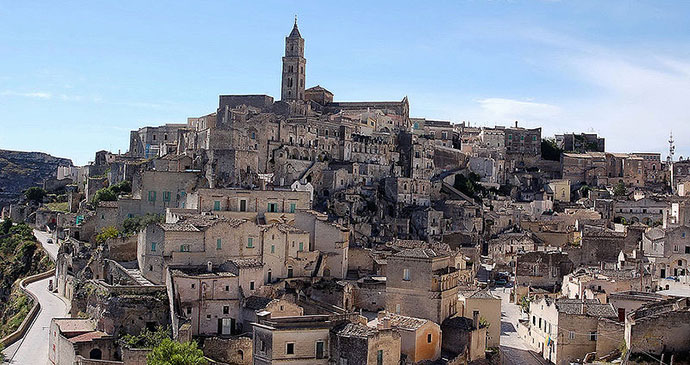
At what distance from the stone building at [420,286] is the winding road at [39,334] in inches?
774

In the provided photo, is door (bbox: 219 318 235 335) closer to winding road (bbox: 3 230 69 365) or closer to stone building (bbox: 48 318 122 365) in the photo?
stone building (bbox: 48 318 122 365)

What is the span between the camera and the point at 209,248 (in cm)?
4128

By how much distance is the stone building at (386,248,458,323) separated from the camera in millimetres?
37250

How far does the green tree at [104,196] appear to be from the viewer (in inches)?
2515

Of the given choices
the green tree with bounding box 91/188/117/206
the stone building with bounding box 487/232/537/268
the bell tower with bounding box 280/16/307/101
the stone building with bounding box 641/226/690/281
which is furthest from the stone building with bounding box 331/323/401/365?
the bell tower with bounding box 280/16/307/101

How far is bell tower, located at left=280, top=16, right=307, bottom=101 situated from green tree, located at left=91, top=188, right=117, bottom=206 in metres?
31.2

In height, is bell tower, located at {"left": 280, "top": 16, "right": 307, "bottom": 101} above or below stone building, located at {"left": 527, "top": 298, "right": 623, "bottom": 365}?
above

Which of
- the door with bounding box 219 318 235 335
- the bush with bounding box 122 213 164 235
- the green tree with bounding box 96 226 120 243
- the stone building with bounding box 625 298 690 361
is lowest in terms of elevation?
the door with bounding box 219 318 235 335

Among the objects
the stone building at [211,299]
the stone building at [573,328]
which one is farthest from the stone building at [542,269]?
the stone building at [211,299]

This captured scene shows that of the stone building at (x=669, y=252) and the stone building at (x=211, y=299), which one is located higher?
the stone building at (x=669, y=252)

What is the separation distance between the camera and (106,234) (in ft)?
173

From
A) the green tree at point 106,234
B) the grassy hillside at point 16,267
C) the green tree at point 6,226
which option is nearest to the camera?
the grassy hillside at point 16,267

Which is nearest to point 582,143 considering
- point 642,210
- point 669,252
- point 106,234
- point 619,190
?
point 619,190

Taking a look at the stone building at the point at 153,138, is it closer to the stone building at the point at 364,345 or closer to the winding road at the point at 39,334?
the winding road at the point at 39,334
